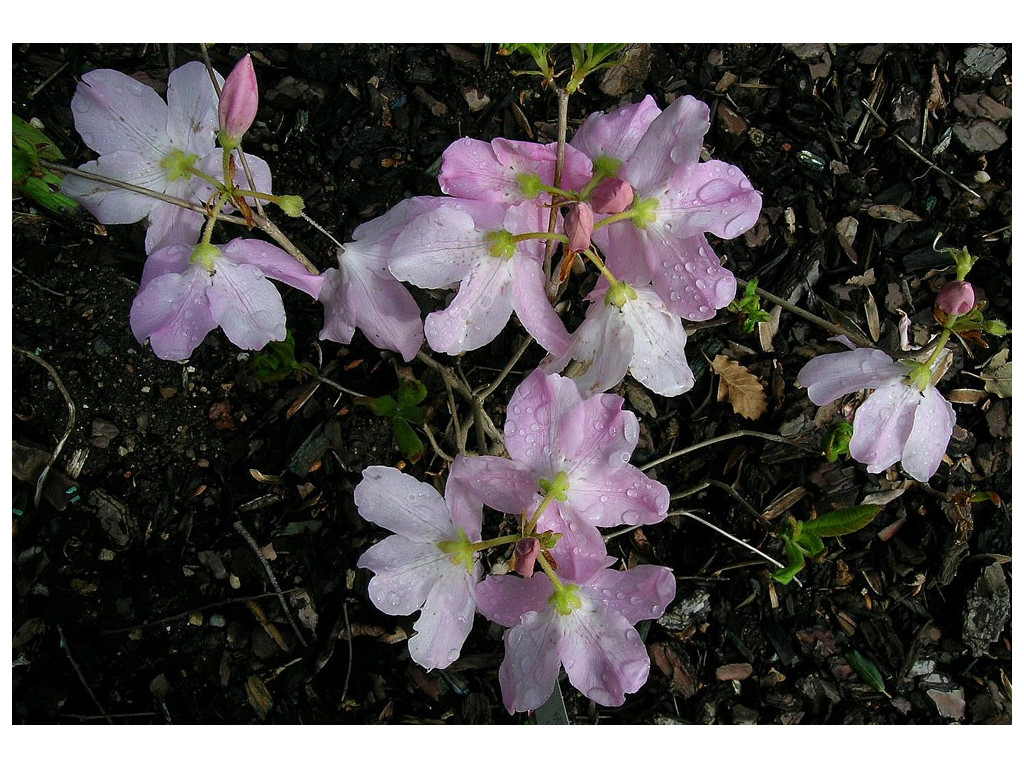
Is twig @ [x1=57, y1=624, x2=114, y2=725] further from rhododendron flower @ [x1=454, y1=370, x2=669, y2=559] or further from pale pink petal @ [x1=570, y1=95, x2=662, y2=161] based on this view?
pale pink petal @ [x1=570, y1=95, x2=662, y2=161]

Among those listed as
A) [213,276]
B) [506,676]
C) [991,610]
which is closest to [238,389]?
[213,276]

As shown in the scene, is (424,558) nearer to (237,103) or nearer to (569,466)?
(569,466)

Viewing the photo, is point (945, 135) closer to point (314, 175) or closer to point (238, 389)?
point (314, 175)

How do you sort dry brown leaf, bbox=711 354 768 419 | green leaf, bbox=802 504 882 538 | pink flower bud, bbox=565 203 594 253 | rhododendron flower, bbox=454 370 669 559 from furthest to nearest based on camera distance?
dry brown leaf, bbox=711 354 768 419 → green leaf, bbox=802 504 882 538 → rhododendron flower, bbox=454 370 669 559 → pink flower bud, bbox=565 203 594 253

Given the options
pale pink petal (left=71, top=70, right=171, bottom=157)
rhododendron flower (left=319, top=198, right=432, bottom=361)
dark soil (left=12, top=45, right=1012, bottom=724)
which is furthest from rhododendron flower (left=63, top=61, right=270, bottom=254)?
dark soil (left=12, top=45, right=1012, bottom=724)

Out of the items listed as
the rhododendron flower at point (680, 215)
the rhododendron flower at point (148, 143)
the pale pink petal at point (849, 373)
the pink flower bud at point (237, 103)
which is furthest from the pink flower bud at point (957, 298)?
the rhododendron flower at point (148, 143)

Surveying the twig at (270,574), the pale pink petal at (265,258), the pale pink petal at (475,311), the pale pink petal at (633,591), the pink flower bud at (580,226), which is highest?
the pink flower bud at (580,226)

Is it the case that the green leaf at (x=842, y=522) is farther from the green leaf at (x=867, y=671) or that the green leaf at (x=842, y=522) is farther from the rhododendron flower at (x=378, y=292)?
the rhododendron flower at (x=378, y=292)

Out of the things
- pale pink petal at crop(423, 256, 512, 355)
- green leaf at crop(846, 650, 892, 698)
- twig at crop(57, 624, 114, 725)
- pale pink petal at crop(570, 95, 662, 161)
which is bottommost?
green leaf at crop(846, 650, 892, 698)
